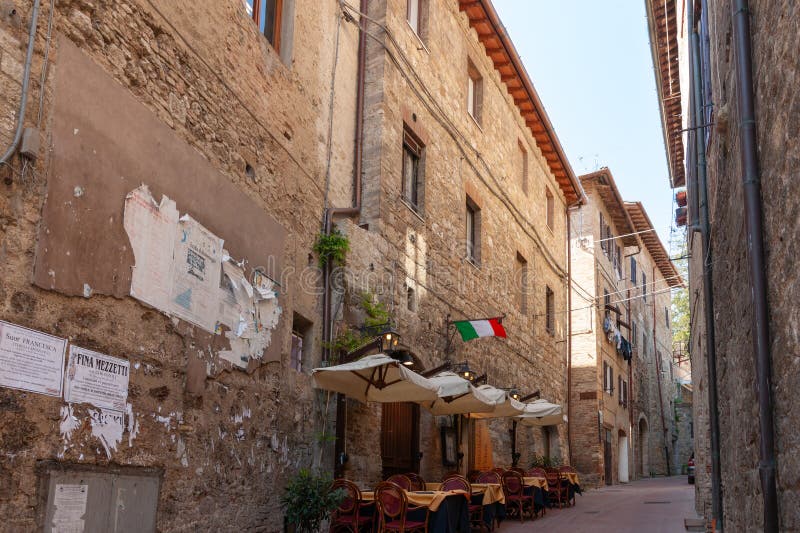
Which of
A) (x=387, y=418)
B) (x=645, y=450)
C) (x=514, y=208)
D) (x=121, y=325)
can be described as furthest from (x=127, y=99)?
(x=645, y=450)

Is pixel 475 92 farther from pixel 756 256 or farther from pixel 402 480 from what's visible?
pixel 756 256

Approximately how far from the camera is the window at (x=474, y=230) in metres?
14.3

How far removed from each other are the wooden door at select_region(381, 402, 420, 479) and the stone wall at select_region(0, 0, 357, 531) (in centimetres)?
248

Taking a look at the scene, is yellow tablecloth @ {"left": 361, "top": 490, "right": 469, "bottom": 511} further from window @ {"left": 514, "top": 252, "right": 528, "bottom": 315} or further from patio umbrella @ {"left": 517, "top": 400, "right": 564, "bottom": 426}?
window @ {"left": 514, "top": 252, "right": 528, "bottom": 315}

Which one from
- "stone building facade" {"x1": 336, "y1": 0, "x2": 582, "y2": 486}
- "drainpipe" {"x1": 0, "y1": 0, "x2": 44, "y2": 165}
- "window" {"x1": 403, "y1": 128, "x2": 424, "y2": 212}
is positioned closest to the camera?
"drainpipe" {"x1": 0, "y1": 0, "x2": 44, "y2": 165}

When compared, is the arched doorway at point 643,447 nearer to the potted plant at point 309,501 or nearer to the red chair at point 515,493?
the red chair at point 515,493

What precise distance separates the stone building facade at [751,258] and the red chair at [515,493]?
3.68 meters

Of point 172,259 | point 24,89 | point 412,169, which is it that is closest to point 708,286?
point 412,169

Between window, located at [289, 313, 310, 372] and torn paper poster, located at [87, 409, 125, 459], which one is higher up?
window, located at [289, 313, 310, 372]

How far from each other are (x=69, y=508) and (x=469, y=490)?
5.09 metres

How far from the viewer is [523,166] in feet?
59.3

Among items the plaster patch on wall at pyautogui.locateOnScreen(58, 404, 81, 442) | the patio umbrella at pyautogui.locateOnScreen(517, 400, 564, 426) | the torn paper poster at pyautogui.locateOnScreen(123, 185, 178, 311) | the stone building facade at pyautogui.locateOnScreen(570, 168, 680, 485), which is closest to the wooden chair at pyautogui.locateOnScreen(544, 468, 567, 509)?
the patio umbrella at pyautogui.locateOnScreen(517, 400, 564, 426)

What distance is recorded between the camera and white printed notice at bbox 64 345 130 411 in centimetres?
511

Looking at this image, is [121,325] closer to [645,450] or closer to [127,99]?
[127,99]
